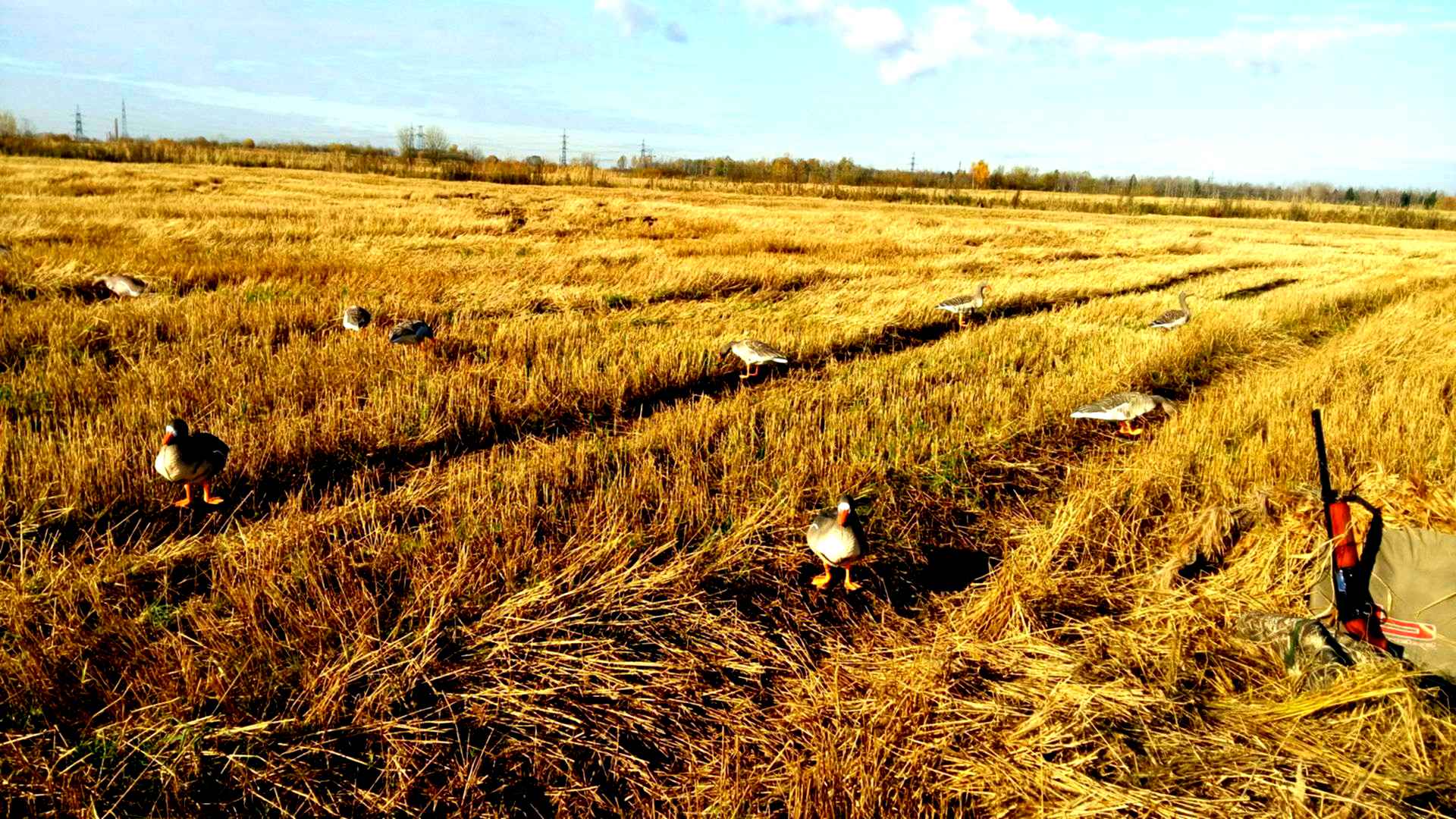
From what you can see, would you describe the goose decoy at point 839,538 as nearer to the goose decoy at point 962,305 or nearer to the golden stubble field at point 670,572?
the golden stubble field at point 670,572

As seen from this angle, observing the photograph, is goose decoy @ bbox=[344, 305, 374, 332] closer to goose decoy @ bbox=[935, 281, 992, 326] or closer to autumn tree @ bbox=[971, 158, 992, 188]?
goose decoy @ bbox=[935, 281, 992, 326]

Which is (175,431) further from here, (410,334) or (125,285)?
(125,285)

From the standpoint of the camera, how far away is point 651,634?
11.9 ft

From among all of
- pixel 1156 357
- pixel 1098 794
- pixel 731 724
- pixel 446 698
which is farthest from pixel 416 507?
pixel 1156 357

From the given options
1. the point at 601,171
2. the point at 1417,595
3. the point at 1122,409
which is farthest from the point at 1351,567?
the point at 601,171

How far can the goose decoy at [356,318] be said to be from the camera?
8688mm

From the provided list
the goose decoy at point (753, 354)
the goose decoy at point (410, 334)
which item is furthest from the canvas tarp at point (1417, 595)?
the goose decoy at point (410, 334)

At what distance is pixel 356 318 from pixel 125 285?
383 centimetres

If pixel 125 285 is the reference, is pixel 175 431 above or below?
below

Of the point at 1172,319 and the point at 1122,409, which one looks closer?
the point at 1122,409

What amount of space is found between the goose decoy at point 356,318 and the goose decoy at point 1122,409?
755 cm

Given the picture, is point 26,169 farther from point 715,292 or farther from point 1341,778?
point 1341,778

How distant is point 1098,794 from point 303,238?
60.8ft

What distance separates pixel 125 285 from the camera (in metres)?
9.92
